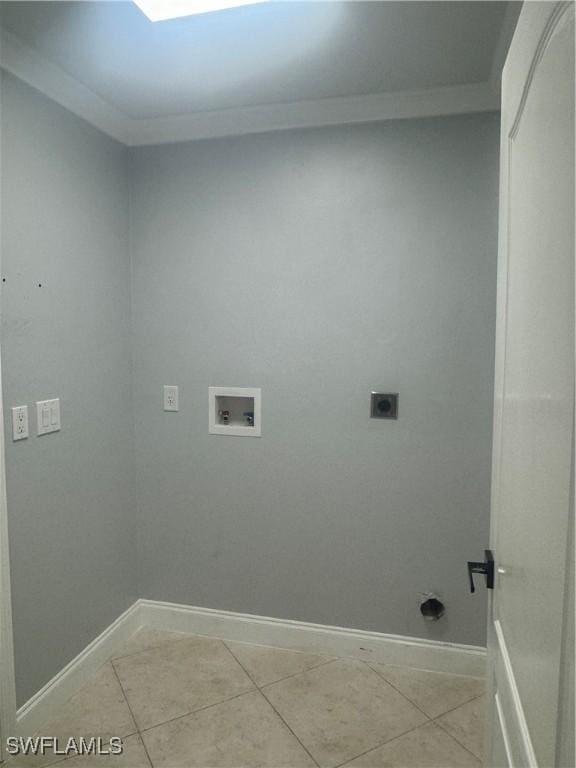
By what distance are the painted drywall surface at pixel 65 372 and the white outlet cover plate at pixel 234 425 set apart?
1.41 feet

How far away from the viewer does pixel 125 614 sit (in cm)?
229

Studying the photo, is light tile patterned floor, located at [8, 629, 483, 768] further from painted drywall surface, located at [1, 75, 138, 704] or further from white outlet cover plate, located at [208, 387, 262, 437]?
white outlet cover plate, located at [208, 387, 262, 437]

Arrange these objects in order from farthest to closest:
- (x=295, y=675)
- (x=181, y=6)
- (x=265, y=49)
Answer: (x=295, y=675), (x=265, y=49), (x=181, y=6)

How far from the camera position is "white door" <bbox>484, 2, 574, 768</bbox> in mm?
547

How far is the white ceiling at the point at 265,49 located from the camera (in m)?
1.42

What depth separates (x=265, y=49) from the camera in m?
1.59

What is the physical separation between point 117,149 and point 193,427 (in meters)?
1.35

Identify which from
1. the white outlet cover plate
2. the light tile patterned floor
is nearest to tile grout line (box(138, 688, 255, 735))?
the light tile patterned floor

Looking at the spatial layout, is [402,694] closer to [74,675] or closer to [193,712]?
[193,712]

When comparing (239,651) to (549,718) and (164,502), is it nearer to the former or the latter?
(164,502)

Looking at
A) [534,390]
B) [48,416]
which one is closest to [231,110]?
[48,416]

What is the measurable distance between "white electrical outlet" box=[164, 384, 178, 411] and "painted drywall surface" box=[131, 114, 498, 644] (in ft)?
0.15

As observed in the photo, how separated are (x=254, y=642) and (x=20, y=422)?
1495 mm

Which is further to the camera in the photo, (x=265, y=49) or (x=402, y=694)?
(x=402, y=694)
